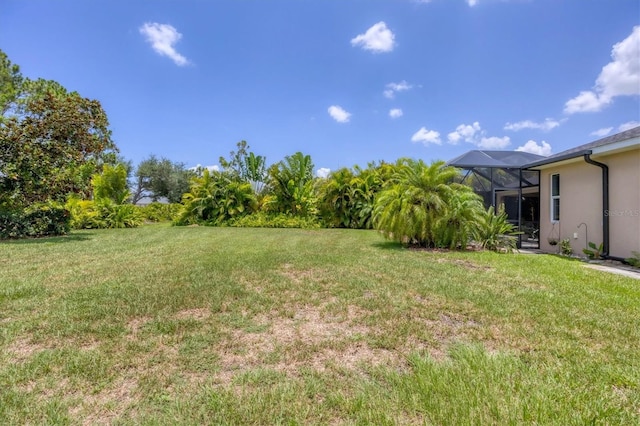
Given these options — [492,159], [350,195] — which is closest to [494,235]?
[492,159]

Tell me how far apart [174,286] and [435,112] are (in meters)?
14.4

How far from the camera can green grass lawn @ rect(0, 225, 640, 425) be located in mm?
1814

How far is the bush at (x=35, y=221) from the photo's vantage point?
32.0ft

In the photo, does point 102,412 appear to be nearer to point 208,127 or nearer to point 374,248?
point 374,248

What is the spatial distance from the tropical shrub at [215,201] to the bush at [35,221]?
20.1 feet

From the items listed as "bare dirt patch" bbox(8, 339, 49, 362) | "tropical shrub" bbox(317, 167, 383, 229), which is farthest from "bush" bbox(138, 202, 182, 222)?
"bare dirt patch" bbox(8, 339, 49, 362)

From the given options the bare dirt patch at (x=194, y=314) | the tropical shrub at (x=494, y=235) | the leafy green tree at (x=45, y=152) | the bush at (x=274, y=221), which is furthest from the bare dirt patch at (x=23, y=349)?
the bush at (x=274, y=221)

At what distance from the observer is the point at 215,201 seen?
16953mm

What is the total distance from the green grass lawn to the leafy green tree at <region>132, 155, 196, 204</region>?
28.8 meters

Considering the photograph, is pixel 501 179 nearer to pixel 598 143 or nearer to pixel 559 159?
pixel 559 159

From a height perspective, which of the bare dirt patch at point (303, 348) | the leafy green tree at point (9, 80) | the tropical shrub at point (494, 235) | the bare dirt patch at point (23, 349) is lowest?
the bare dirt patch at point (23, 349)

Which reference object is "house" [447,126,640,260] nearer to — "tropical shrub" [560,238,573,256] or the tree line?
"tropical shrub" [560,238,573,256]

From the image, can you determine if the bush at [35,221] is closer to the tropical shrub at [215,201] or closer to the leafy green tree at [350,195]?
the tropical shrub at [215,201]

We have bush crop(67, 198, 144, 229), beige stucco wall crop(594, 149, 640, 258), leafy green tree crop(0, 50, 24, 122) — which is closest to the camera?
beige stucco wall crop(594, 149, 640, 258)
